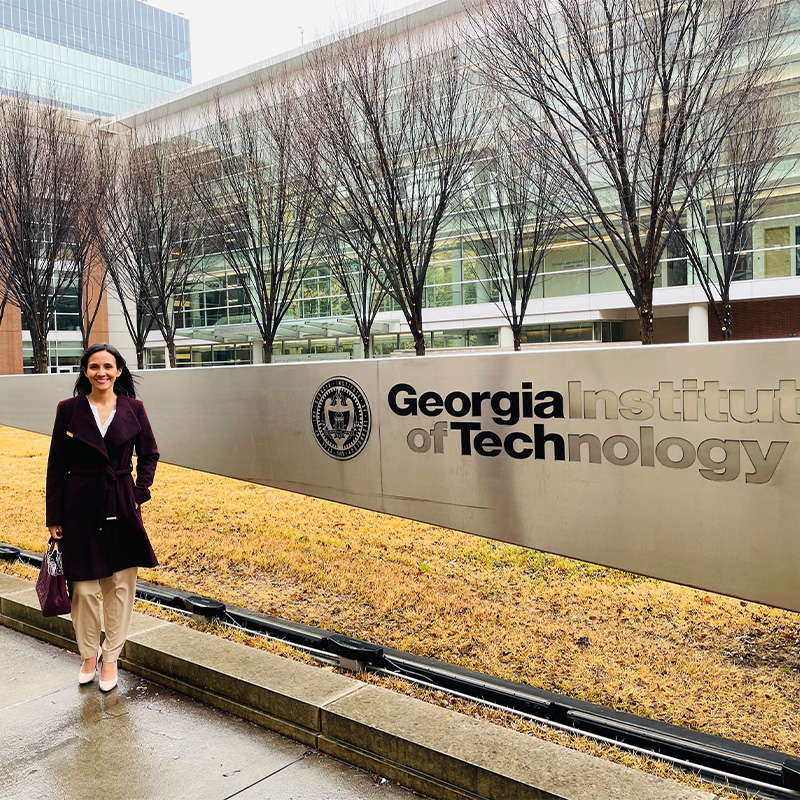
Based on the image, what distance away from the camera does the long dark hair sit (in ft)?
13.9

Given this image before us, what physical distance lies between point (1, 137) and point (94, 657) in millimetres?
17293

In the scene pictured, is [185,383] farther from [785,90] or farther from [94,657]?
[785,90]

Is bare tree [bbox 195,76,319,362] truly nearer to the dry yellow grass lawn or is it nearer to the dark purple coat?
the dry yellow grass lawn

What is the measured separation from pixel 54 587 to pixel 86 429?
33.3 inches

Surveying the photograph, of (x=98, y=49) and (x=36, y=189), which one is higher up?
(x=98, y=49)

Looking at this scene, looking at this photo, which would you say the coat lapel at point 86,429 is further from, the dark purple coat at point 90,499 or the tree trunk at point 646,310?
the tree trunk at point 646,310

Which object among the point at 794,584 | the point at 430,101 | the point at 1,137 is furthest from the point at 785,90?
the point at 794,584

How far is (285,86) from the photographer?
56.2ft

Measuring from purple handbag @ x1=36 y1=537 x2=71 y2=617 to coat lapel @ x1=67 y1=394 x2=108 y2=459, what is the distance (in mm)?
543

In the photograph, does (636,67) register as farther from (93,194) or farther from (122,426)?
(93,194)

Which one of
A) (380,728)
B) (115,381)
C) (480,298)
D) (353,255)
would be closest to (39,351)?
(353,255)

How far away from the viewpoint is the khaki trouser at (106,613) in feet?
13.7

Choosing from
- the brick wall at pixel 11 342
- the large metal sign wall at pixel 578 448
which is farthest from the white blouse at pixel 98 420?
the brick wall at pixel 11 342

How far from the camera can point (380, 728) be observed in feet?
11.0
